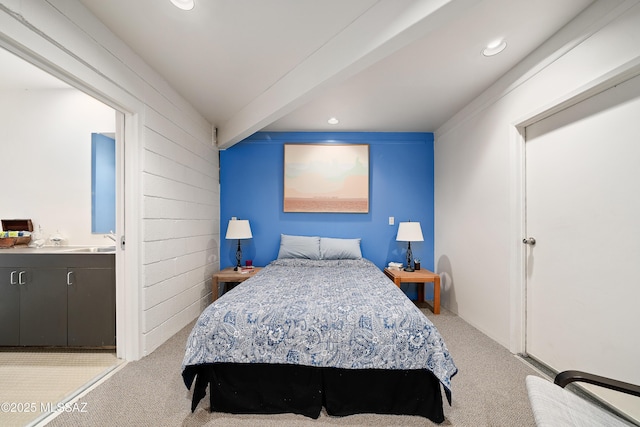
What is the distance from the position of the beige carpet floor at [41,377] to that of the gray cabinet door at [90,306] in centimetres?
14

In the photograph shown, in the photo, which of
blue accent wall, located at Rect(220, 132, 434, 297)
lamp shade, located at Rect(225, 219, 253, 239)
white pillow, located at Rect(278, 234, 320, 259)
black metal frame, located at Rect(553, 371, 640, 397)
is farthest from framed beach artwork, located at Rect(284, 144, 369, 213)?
black metal frame, located at Rect(553, 371, 640, 397)

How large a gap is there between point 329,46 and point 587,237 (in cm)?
220

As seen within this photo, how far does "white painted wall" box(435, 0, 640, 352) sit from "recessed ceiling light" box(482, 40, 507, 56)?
28cm

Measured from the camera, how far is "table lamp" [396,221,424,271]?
3127 millimetres

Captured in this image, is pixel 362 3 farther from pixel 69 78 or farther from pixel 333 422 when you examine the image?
pixel 333 422

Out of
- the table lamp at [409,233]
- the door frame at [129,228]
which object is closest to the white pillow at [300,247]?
the table lamp at [409,233]

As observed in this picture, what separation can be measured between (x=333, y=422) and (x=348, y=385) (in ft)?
0.68

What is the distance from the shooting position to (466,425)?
1368mm

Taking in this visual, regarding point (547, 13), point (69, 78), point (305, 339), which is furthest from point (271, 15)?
point (305, 339)

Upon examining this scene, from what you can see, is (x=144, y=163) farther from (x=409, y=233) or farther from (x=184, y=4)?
(x=409, y=233)

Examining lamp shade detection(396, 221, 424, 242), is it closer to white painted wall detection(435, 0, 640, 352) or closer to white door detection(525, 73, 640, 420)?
white painted wall detection(435, 0, 640, 352)

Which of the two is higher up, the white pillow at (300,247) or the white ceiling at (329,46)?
the white ceiling at (329,46)

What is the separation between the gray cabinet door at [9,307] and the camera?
2.04 metres

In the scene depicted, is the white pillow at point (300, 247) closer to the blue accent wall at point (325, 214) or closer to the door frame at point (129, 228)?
the blue accent wall at point (325, 214)
